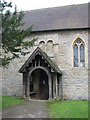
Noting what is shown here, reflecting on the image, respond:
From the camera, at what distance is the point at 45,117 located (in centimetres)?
1417

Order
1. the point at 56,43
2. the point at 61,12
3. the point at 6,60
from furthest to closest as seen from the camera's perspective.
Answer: the point at 61,12
the point at 56,43
the point at 6,60

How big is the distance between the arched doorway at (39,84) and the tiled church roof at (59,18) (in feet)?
14.1

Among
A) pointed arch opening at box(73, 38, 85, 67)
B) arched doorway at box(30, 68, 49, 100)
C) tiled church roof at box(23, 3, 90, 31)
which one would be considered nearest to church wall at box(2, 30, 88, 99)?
pointed arch opening at box(73, 38, 85, 67)

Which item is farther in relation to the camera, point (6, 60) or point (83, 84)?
point (83, 84)

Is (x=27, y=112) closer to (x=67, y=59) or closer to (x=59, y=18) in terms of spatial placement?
(x=67, y=59)

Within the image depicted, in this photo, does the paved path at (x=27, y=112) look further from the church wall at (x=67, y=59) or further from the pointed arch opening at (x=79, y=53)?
the pointed arch opening at (x=79, y=53)

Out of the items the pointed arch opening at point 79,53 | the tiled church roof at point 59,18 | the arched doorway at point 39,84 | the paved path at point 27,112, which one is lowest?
the paved path at point 27,112

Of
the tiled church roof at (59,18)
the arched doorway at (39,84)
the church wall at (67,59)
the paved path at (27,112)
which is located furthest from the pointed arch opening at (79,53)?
the paved path at (27,112)

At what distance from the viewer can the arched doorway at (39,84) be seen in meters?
22.6

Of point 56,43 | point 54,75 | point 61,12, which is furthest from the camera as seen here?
point 61,12

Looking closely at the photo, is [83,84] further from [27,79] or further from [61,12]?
[61,12]

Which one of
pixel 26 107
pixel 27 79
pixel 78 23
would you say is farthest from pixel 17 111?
pixel 78 23

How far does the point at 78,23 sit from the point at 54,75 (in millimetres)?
5421

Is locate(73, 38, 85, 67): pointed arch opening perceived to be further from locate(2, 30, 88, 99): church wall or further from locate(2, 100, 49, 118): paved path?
locate(2, 100, 49, 118): paved path
